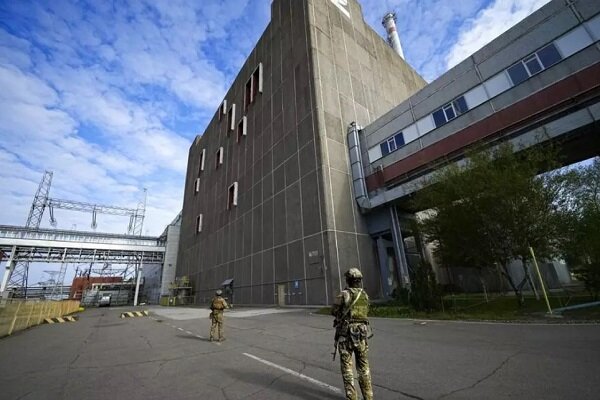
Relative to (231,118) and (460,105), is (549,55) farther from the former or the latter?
(231,118)

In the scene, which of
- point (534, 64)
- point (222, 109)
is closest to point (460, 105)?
point (534, 64)

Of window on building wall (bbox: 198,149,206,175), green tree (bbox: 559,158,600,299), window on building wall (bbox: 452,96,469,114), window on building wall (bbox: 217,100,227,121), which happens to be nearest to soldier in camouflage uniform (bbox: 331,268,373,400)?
green tree (bbox: 559,158,600,299)

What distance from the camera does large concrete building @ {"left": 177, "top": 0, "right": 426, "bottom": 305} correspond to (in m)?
22.4

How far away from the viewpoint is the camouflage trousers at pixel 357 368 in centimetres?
366

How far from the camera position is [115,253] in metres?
58.9

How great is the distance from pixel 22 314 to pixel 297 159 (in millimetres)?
20821

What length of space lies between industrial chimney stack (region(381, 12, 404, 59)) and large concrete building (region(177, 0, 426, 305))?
36.3 ft

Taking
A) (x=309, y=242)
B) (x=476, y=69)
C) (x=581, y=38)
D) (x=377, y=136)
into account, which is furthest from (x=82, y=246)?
(x=581, y=38)

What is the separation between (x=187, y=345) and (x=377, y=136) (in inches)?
864

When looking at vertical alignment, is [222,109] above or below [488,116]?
above

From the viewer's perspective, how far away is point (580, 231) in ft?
43.5

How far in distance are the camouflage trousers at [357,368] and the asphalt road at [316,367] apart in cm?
69

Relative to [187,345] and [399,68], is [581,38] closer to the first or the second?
[187,345]

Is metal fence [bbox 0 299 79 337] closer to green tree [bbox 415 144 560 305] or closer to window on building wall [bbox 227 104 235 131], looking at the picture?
green tree [bbox 415 144 560 305]
